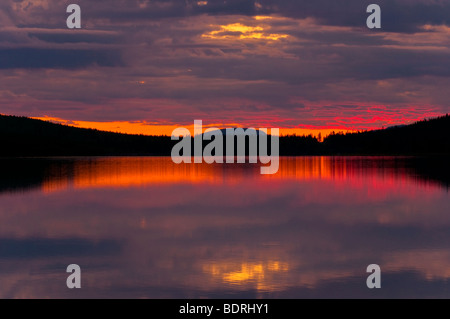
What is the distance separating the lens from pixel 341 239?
18.0m

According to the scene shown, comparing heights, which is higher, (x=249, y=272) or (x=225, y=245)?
(x=225, y=245)

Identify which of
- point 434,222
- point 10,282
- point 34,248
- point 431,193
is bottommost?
point 10,282

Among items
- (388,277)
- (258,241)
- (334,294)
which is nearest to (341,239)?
(258,241)

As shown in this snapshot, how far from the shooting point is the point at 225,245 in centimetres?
1694

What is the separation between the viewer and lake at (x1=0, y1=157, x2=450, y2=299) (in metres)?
12.2

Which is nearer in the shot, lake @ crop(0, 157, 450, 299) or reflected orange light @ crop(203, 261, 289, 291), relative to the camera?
lake @ crop(0, 157, 450, 299)

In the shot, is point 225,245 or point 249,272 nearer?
point 249,272

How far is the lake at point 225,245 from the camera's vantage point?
40.1 feet

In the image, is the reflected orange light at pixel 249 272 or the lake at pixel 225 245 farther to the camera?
the reflected orange light at pixel 249 272
